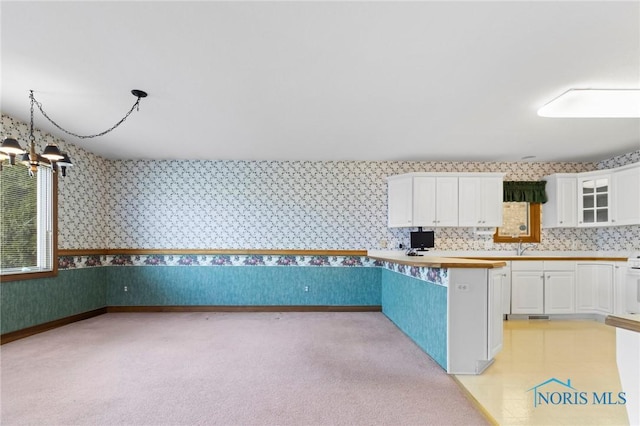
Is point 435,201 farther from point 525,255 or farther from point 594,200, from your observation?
point 594,200

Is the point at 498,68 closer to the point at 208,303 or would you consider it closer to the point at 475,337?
the point at 475,337

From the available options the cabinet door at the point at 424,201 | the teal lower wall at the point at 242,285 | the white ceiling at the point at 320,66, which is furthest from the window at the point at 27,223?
the cabinet door at the point at 424,201

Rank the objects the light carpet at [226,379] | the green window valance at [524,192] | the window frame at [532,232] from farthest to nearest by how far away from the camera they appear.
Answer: the window frame at [532,232] < the green window valance at [524,192] < the light carpet at [226,379]

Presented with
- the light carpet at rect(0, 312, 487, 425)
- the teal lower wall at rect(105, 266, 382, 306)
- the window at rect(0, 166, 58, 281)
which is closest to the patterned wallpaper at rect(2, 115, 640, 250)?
the teal lower wall at rect(105, 266, 382, 306)

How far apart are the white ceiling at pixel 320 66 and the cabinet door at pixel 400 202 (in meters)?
1.17

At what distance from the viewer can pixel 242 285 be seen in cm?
568

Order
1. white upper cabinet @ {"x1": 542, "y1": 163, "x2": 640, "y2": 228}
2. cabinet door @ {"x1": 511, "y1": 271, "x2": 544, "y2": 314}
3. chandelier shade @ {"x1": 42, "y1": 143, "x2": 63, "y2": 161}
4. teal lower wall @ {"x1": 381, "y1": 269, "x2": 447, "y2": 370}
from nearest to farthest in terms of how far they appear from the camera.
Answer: chandelier shade @ {"x1": 42, "y1": 143, "x2": 63, "y2": 161}
teal lower wall @ {"x1": 381, "y1": 269, "x2": 447, "y2": 370}
white upper cabinet @ {"x1": 542, "y1": 163, "x2": 640, "y2": 228}
cabinet door @ {"x1": 511, "y1": 271, "x2": 544, "y2": 314}

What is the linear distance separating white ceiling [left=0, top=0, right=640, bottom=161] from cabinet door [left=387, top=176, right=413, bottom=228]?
117cm

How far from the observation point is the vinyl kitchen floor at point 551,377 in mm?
2342

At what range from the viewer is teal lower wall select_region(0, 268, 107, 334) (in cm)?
388

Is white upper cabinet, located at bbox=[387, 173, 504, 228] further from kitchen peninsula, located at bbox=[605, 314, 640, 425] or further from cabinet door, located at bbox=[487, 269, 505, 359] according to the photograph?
kitchen peninsula, located at bbox=[605, 314, 640, 425]

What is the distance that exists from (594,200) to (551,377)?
3780 millimetres

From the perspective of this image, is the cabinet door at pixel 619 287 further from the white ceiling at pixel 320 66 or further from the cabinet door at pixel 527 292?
the white ceiling at pixel 320 66

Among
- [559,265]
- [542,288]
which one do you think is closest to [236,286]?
[542,288]
